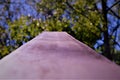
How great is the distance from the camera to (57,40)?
3.23 m

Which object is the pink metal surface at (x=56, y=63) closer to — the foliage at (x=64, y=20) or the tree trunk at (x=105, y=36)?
the foliage at (x=64, y=20)

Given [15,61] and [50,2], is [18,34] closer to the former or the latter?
[50,2]

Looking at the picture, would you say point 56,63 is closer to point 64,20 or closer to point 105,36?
point 64,20

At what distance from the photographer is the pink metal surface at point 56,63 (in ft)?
8.79

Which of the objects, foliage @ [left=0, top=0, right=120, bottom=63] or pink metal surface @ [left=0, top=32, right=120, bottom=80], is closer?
pink metal surface @ [left=0, top=32, right=120, bottom=80]

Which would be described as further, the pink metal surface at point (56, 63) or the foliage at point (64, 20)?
the foliage at point (64, 20)

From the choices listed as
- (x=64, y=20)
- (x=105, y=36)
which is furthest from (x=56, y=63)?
(x=105, y=36)

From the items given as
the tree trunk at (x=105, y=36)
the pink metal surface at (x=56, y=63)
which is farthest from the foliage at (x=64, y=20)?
the pink metal surface at (x=56, y=63)

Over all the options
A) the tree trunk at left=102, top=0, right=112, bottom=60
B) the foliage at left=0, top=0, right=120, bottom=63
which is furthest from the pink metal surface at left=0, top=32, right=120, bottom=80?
the tree trunk at left=102, top=0, right=112, bottom=60

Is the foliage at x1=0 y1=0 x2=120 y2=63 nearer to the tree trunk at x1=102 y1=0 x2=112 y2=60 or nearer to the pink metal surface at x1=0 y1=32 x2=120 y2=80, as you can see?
the tree trunk at x1=102 y1=0 x2=112 y2=60

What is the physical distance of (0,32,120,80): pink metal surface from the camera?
105 inches

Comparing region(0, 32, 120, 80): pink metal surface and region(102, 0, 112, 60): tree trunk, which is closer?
region(0, 32, 120, 80): pink metal surface

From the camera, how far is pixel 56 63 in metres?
2.80

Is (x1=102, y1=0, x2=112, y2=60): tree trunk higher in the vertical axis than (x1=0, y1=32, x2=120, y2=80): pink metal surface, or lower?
lower
